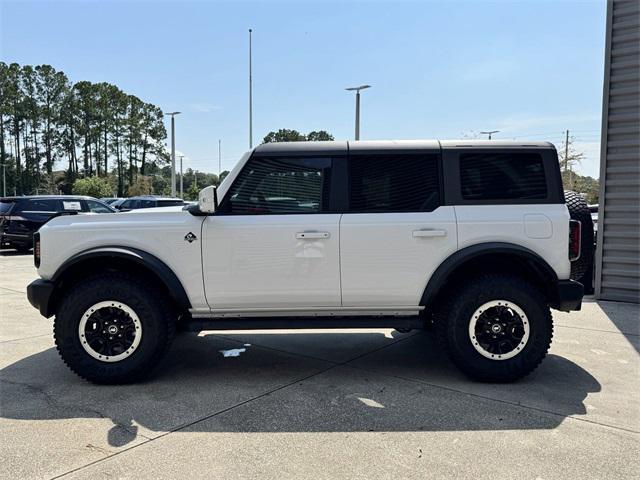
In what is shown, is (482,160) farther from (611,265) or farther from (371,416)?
(611,265)

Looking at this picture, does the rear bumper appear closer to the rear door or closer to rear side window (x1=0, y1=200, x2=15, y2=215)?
the rear door

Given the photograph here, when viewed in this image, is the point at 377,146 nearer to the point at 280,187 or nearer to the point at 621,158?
the point at 280,187

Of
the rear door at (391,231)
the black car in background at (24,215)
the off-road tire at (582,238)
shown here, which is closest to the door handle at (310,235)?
the rear door at (391,231)

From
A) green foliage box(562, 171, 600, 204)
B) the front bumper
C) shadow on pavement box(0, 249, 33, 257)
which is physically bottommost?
shadow on pavement box(0, 249, 33, 257)

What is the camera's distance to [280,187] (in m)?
4.09

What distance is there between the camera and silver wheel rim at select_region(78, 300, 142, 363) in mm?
3941

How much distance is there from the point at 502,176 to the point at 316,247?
1655mm

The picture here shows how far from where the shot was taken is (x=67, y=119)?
61438 millimetres

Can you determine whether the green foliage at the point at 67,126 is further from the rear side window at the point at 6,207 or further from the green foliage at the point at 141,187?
the rear side window at the point at 6,207

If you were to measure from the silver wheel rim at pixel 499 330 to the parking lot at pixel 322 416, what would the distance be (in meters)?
0.29

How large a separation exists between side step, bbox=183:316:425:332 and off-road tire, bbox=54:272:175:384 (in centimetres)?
32

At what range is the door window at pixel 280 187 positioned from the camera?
13.3 ft

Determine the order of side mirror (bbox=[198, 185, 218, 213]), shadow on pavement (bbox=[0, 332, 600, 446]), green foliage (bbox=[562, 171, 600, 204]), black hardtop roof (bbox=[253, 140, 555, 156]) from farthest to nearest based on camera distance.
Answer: green foliage (bbox=[562, 171, 600, 204]) < black hardtop roof (bbox=[253, 140, 555, 156]) < side mirror (bbox=[198, 185, 218, 213]) < shadow on pavement (bbox=[0, 332, 600, 446])

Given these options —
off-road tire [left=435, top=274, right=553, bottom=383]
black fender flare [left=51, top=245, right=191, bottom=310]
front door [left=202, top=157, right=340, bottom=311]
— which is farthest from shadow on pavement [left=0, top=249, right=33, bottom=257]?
off-road tire [left=435, top=274, right=553, bottom=383]
